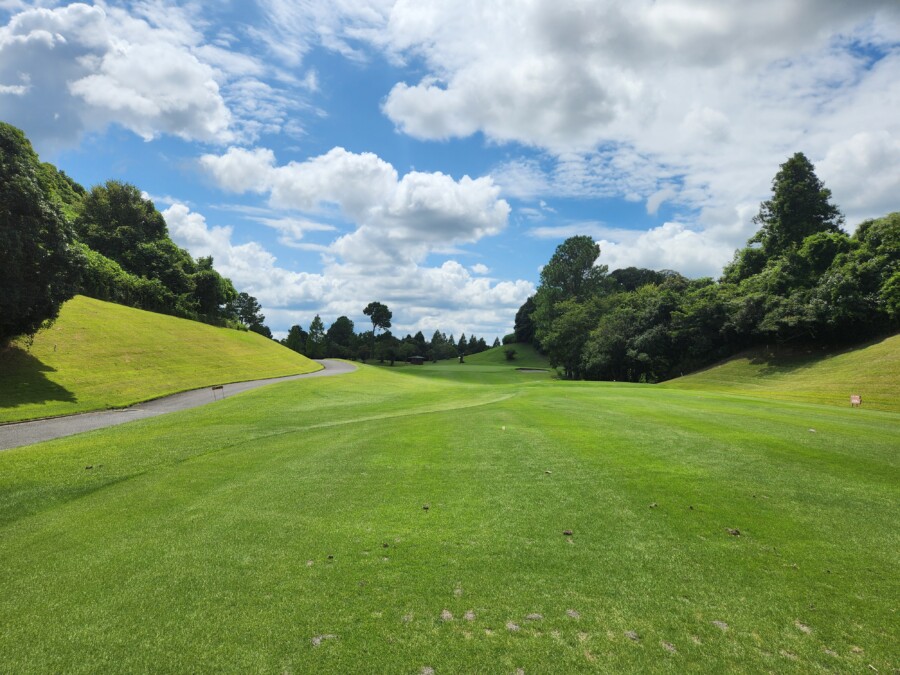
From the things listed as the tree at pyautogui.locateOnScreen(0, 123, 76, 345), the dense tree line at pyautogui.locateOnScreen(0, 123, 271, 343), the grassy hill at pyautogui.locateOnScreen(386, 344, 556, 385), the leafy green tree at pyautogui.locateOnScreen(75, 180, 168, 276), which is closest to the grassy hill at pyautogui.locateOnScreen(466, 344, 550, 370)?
the grassy hill at pyautogui.locateOnScreen(386, 344, 556, 385)

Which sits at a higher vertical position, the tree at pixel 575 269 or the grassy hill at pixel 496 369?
the tree at pixel 575 269

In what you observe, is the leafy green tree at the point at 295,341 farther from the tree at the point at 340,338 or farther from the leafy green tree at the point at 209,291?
the leafy green tree at the point at 209,291

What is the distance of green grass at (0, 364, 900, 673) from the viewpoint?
3.62 meters

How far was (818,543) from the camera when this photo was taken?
5.19m

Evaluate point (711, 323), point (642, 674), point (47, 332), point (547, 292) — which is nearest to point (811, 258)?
point (711, 323)

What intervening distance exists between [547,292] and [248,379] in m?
55.5

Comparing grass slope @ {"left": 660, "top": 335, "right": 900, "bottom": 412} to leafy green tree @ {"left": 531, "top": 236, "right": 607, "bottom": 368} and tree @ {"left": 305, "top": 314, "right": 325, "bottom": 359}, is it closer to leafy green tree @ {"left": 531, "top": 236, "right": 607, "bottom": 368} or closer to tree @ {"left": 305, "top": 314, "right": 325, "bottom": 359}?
leafy green tree @ {"left": 531, "top": 236, "right": 607, "bottom": 368}

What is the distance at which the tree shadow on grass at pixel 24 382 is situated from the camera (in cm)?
2123

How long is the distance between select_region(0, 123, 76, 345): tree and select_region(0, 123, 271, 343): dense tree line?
0.04 meters

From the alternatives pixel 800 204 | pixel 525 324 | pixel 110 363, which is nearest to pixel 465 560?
pixel 110 363

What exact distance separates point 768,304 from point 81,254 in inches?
2107

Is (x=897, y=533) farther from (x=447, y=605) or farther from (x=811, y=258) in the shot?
(x=811, y=258)

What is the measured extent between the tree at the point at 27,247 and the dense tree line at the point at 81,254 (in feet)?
0.12

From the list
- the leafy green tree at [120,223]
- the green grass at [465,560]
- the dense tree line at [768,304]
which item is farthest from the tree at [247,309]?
the green grass at [465,560]
